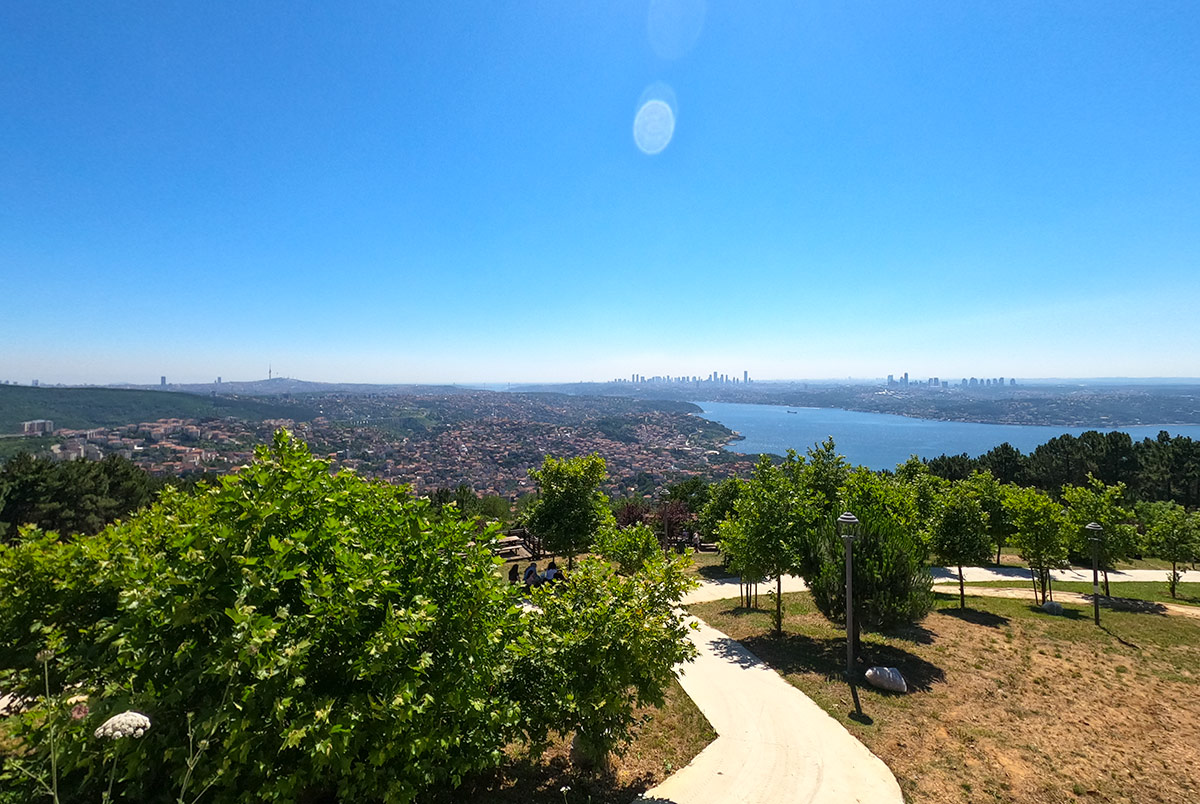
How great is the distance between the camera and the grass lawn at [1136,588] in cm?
2211

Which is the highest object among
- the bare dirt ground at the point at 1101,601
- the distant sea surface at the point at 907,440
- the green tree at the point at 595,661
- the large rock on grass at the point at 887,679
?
the green tree at the point at 595,661

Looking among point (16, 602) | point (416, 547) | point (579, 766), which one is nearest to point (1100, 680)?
point (579, 766)

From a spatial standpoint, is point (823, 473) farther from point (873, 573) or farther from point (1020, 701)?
point (1020, 701)

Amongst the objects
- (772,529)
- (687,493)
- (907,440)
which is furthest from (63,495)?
(907,440)

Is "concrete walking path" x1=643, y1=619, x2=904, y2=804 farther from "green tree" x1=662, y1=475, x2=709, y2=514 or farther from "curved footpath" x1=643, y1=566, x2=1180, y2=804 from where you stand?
"green tree" x1=662, y1=475, x2=709, y2=514

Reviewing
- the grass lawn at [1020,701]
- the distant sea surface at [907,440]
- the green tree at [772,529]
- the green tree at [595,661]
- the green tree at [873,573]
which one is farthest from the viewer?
the distant sea surface at [907,440]

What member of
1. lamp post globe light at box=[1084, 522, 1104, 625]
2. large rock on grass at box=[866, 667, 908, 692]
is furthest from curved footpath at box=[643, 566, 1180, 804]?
lamp post globe light at box=[1084, 522, 1104, 625]

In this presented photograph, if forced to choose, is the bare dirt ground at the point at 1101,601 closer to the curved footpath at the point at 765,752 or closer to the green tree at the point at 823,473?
the green tree at the point at 823,473

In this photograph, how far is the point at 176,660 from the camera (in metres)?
4.36

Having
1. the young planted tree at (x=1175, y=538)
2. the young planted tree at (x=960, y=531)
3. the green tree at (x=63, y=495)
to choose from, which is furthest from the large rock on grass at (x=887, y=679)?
the green tree at (x=63, y=495)

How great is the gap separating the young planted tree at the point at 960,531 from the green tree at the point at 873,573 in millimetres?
6585

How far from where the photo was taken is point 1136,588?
2405 centimetres

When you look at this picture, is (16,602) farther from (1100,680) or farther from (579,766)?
(1100,680)

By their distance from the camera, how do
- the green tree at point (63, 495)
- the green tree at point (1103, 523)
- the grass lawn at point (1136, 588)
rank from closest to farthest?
the green tree at point (1103, 523)
the grass lawn at point (1136, 588)
the green tree at point (63, 495)
